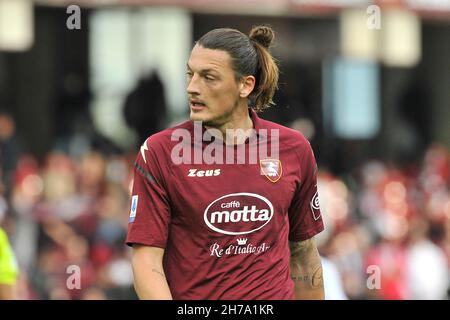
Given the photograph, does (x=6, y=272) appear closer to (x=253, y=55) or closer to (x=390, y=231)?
(x=253, y=55)

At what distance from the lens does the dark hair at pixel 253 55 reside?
559 centimetres

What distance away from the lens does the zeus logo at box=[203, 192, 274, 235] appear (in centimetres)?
550

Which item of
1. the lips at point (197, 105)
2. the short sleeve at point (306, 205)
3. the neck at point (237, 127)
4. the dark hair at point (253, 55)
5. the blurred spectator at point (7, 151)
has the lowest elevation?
the blurred spectator at point (7, 151)

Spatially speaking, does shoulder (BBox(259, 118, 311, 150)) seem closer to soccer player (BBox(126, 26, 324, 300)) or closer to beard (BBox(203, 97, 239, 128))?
soccer player (BBox(126, 26, 324, 300))

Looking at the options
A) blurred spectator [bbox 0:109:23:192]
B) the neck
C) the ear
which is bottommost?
blurred spectator [bbox 0:109:23:192]

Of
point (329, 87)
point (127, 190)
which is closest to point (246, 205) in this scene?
point (127, 190)

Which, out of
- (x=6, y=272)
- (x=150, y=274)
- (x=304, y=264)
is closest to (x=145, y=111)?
(x=6, y=272)

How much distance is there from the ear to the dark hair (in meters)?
0.02

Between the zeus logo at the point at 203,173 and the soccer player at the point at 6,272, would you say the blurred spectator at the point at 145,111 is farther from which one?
the zeus logo at the point at 203,173

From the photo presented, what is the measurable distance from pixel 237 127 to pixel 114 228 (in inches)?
313

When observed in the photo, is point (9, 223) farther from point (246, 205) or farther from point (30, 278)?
point (246, 205)
